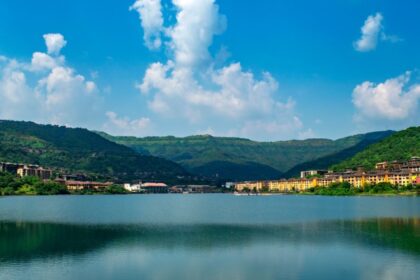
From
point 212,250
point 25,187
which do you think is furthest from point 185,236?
point 25,187

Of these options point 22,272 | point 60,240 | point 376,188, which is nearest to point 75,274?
point 22,272

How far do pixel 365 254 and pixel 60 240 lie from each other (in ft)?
85.6

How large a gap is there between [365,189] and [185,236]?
12267 cm

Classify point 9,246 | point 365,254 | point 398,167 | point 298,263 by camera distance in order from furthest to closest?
point 398,167 → point 9,246 → point 365,254 → point 298,263

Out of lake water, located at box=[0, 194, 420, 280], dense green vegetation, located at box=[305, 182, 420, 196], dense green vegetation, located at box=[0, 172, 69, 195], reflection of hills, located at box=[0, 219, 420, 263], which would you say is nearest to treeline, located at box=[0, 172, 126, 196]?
dense green vegetation, located at box=[0, 172, 69, 195]

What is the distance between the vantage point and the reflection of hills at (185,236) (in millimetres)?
41031

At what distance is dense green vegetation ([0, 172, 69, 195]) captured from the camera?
178 meters

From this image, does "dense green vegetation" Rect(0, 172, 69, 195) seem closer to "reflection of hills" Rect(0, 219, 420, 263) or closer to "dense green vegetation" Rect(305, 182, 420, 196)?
"dense green vegetation" Rect(305, 182, 420, 196)

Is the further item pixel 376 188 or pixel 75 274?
pixel 376 188

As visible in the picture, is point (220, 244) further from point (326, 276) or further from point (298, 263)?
point (326, 276)

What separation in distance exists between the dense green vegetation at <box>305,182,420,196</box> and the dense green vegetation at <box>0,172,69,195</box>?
10005cm

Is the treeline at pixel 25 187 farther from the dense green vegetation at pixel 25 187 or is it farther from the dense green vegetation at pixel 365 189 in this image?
the dense green vegetation at pixel 365 189

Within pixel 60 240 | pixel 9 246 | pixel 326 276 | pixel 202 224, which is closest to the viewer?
pixel 326 276

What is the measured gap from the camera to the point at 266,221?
211ft
